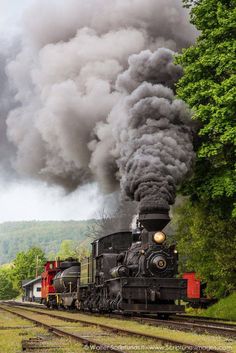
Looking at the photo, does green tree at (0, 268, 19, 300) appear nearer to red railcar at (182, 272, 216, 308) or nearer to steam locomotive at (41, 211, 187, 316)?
red railcar at (182, 272, 216, 308)

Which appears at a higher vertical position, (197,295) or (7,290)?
(7,290)

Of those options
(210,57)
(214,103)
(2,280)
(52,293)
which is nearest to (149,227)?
(214,103)

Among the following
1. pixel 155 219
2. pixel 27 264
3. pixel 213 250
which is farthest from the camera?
pixel 27 264

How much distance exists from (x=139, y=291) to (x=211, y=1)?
12.4m

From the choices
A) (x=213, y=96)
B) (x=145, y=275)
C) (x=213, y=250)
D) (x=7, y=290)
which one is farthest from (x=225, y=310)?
(x=7, y=290)

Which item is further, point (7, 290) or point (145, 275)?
point (7, 290)

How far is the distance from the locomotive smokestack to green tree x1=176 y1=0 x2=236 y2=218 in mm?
2861

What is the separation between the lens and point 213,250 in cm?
2622

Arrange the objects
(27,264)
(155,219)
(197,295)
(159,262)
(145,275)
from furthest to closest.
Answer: (27,264) → (197,295) → (145,275) → (159,262) → (155,219)

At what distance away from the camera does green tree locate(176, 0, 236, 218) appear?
861 inches

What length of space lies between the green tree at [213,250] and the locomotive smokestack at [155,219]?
16.0ft

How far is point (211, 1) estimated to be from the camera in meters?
23.7

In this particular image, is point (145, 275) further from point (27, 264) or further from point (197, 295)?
point (27, 264)

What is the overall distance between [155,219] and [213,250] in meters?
6.71
